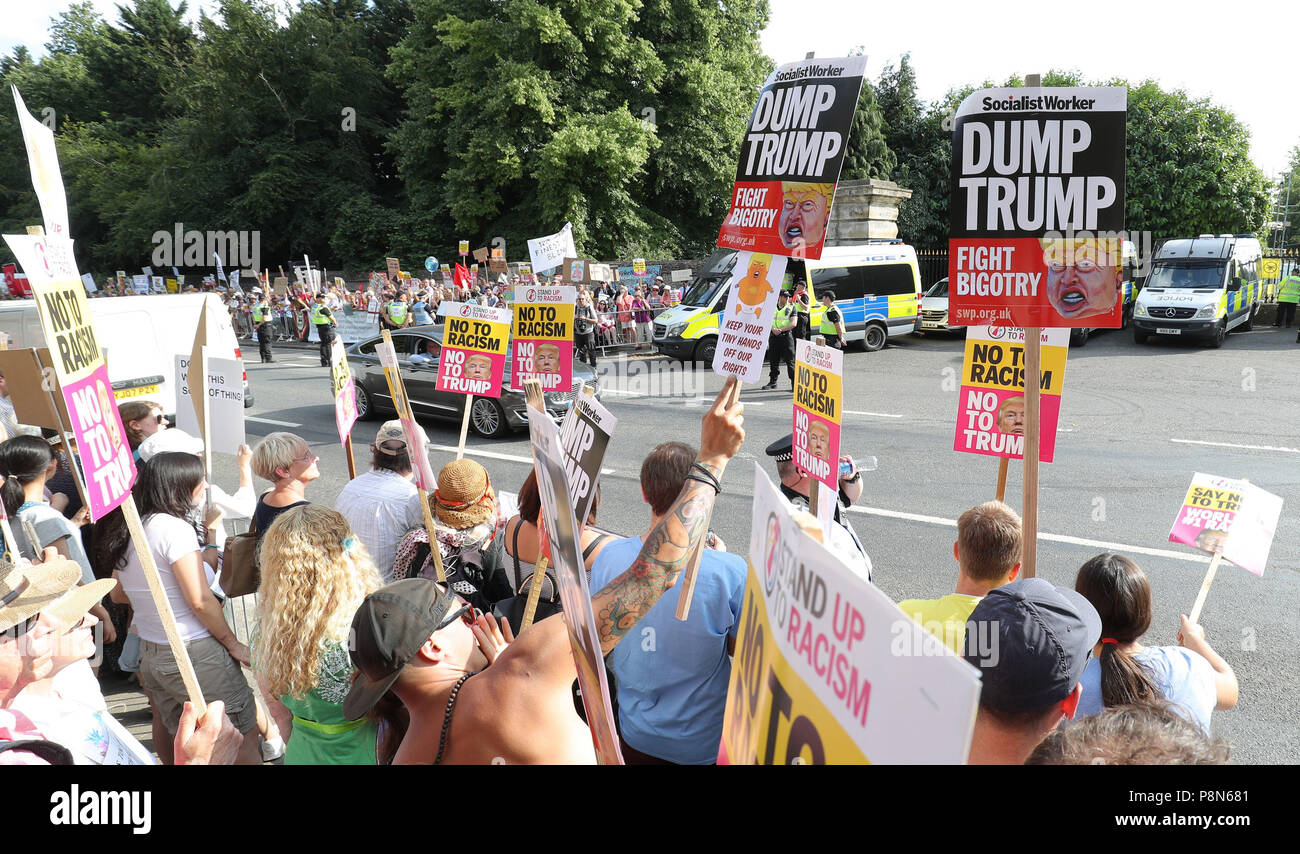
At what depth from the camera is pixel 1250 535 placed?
3.60 m

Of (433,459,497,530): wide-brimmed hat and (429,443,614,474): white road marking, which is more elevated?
(433,459,497,530): wide-brimmed hat

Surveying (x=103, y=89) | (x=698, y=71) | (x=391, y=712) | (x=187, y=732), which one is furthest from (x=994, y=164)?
(x=103, y=89)

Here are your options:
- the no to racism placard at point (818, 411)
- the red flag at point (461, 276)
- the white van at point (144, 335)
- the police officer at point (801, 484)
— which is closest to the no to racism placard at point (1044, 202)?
the no to racism placard at point (818, 411)

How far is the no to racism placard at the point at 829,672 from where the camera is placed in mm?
934

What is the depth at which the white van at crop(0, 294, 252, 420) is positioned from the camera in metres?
9.91

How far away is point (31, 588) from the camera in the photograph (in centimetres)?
236

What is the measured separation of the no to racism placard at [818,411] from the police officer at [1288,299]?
2332 cm

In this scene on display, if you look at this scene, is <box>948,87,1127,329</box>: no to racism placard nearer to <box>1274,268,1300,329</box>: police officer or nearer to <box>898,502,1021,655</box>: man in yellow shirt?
<box>898,502,1021,655</box>: man in yellow shirt

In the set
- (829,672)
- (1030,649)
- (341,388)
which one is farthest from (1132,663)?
(341,388)

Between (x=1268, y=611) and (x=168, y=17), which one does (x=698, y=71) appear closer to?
(x=1268, y=611)

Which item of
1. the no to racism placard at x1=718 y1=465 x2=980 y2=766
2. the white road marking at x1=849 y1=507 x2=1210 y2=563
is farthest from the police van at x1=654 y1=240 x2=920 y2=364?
the no to racism placard at x1=718 y1=465 x2=980 y2=766

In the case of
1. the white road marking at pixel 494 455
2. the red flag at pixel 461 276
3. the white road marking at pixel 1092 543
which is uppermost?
the red flag at pixel 461 276

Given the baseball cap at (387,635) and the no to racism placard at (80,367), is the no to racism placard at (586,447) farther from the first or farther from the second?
the no to racism placard at (80,367)

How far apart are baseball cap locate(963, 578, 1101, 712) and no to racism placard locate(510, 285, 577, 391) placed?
4.79m
